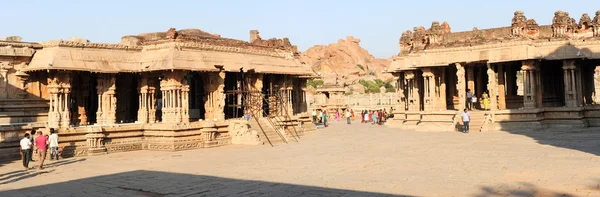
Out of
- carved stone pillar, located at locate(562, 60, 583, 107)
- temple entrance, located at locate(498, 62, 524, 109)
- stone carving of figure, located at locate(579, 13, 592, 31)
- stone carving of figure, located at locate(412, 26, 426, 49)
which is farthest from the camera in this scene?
stone carving of figure, located at locate(412, 26, 426, 49)

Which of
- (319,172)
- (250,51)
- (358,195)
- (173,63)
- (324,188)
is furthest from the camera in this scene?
(250,51)

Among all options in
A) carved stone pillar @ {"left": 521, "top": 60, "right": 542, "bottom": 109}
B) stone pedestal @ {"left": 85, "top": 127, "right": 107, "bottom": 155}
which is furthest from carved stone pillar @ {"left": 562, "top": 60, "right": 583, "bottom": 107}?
stone pedestal @ {"left": 85, "top": 127, "right": 107, "bottom": 155}

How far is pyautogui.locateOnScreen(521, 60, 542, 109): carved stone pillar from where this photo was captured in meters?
24.1

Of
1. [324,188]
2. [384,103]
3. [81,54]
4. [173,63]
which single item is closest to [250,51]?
[173,63]

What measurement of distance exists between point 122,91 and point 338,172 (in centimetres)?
1411

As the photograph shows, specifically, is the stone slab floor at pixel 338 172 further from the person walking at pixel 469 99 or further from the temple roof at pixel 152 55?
the person walking at pixel 469 99

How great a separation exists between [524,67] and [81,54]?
1995cm

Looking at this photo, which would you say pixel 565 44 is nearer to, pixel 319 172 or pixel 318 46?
pixel 319 172

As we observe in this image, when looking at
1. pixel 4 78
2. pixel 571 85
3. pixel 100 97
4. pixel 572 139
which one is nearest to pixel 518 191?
pixel 572 139

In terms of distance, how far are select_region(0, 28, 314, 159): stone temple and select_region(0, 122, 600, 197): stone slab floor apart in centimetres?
147

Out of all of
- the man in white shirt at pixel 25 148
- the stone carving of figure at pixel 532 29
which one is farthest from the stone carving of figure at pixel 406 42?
the man in white shirt at pixel 25 148

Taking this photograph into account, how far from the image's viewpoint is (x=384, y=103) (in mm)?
50688

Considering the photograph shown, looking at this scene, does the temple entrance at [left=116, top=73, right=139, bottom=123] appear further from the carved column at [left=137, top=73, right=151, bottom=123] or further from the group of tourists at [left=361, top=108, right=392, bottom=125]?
the group of tourists at [left=361, top=108, right=392, bottom=125]

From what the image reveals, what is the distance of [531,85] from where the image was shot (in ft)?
79.3
